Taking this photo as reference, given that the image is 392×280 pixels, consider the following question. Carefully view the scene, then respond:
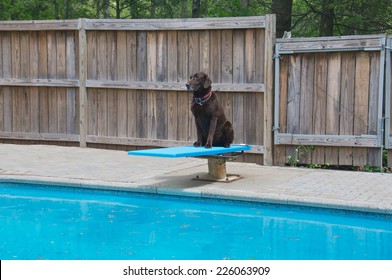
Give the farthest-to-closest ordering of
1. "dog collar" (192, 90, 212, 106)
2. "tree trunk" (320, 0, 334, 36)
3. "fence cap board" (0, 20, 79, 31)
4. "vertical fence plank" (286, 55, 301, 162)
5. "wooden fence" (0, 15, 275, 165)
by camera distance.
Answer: "tree trunk" (320, 0, 334, 36)
"fence cap board" (0, 20, 79, 31)
"wooden fence" (0, 15, 275, 165)
"vertical fence plank" (286, 55, 301, 162)
"dog collar" (192, 90, 212, 106)

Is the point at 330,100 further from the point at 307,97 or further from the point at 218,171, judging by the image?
the point at 218,171

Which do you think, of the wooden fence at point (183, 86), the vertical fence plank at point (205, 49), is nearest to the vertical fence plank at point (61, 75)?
the wooden fence at point (183, 86)

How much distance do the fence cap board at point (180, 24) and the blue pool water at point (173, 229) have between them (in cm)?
354

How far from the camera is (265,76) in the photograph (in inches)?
387

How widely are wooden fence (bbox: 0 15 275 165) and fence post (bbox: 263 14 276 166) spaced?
0.02 metres

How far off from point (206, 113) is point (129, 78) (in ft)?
10.6

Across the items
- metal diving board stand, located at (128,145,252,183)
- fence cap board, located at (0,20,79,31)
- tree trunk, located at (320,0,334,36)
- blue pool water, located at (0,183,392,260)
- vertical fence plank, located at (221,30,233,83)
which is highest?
tree trunk, located at (320,0,334,36)

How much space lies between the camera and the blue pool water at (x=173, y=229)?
5.66m

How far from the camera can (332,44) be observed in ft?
30.4

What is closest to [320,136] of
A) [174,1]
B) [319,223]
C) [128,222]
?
[319,223]

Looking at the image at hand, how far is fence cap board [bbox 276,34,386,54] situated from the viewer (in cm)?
905

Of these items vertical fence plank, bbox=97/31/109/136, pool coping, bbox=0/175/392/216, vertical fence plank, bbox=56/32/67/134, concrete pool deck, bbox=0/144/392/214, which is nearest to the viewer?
pool coping, bbox=0/175/392/216

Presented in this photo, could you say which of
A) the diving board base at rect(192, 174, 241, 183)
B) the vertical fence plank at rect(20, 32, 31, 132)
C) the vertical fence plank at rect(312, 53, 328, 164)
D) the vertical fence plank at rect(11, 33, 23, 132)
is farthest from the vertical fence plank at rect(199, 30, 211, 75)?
the vertical fence plank at rect(11, 33, 23, 132)

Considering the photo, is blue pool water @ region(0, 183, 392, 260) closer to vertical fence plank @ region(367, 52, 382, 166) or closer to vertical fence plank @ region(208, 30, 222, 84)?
vertical fence plank @ region(367, 52, 382, 166)
